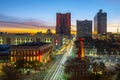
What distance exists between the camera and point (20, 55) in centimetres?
6725

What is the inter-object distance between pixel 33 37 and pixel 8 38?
1196cm

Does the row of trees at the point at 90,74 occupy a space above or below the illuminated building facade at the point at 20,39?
below

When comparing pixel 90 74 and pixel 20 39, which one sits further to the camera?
pixel 20 39

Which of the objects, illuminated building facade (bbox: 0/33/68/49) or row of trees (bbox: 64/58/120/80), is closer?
row of trees (bbox: 64/58/120/80)

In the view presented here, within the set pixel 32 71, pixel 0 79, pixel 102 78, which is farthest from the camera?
pixel 32 71

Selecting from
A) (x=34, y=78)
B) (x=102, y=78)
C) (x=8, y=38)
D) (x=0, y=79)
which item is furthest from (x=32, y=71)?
(x=8, y=38)

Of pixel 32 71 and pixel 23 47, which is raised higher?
pixel 23 47

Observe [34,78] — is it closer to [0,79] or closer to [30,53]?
[0,79]

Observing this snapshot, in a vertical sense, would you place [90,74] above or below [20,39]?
below

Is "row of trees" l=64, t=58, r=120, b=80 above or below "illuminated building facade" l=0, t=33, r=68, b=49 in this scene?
below

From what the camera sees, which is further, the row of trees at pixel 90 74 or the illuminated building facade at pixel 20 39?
the illuminated building facade at pixel 20 39

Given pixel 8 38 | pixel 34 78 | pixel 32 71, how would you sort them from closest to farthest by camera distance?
pixel 34 78 → pixel 32 71 → pixel 8 38

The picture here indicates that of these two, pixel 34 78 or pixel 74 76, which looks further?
pixel 34 78

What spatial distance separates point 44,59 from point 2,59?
11.6 metres
